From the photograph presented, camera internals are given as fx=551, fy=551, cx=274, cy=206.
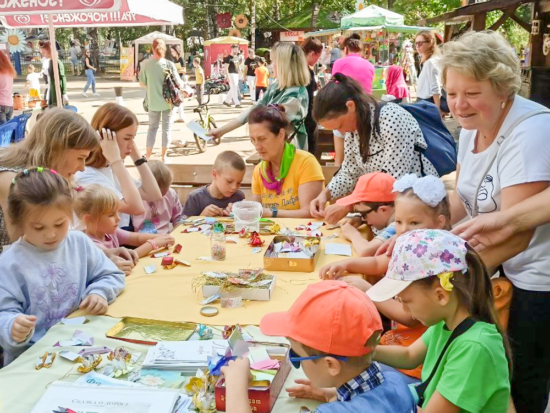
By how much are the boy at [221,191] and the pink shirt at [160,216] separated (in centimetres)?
10

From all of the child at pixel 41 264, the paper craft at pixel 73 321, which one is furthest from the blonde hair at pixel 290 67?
the paper craft at pixel 73 321

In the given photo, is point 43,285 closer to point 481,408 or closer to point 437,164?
point 481,408

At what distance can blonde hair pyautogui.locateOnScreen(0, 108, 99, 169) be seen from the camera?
270cm

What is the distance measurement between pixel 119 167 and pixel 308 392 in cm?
213

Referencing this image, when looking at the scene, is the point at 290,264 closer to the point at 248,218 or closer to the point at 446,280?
the point at 248,218

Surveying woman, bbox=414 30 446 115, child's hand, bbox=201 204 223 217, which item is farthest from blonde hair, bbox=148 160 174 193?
woman, bbox=414 30 446 115

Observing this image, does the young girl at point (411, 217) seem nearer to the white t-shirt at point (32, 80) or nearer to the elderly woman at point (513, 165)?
the elderly woman at point (513, 165)

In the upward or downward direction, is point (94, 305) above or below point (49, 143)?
below

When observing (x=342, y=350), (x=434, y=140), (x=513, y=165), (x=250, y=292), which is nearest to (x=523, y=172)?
(x=513, y=165)

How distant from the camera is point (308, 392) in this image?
1693mm

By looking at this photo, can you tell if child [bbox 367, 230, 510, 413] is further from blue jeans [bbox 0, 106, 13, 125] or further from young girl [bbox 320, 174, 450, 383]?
blue jeans [bbox 0, 106, 13, 125]

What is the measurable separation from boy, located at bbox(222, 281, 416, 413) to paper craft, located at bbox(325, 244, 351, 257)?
1431 mm

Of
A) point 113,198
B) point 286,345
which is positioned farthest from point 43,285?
point 286,345

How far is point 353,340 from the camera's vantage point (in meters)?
1.41
